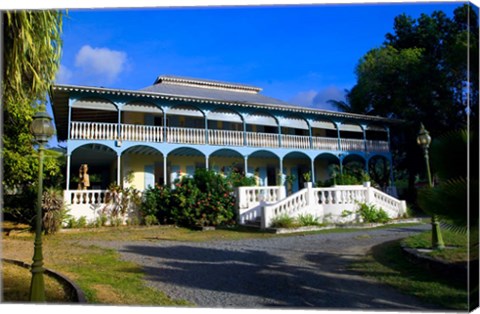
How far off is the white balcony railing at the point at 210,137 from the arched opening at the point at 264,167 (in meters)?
0.97

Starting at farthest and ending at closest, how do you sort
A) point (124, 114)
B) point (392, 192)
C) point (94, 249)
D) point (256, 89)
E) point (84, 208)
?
1. point (256, 89)
2. point (124, 114)
3. point (392, 192)
4. point (84, 208)
5. point (94, 249)

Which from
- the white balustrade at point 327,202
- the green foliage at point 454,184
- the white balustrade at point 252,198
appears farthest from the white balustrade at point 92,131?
the green foliage at point 454,184

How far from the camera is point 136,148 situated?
48.2 feet

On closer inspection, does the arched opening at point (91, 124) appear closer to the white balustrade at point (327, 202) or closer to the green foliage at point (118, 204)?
the green foliage at point (118, 204)

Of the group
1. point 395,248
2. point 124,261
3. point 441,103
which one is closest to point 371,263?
point 395,248

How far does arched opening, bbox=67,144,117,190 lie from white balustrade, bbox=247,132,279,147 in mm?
5713

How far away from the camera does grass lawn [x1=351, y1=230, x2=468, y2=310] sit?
13.0ft


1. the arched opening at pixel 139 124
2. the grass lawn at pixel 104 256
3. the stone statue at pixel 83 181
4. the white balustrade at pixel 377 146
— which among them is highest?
the arched opening at pixel 139 124

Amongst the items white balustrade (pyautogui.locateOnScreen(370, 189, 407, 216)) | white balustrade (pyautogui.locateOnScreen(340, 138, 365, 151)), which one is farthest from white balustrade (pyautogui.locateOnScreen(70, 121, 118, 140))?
white balustrade (pyautogui.locateOnScreen(340, 138, 365, 151))

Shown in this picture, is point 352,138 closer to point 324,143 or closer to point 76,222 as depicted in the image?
point 324,143

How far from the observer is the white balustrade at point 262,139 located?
16.2 metres

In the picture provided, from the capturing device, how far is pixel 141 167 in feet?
50.6

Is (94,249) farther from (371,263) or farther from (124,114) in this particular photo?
(124,114)

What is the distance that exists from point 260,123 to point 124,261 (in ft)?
36.2
